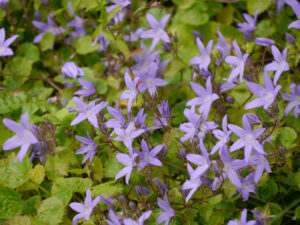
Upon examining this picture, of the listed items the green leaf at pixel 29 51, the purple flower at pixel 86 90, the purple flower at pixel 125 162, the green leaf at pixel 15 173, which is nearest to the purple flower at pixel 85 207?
the purple flower at pixel 125 162

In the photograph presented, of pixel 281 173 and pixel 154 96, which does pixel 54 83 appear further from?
pixel 281 173

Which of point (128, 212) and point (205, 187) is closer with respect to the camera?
point (128, 212)

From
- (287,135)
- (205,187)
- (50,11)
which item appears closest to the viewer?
(205,187)

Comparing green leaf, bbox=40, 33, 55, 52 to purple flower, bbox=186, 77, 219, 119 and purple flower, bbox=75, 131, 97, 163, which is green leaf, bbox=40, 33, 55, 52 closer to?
purple flower, bbox=75, 131, 97, 163

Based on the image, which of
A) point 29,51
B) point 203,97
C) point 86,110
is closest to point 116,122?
point 86,110

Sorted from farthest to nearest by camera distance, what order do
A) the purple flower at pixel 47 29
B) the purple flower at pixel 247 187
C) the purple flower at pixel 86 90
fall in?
the purple flower at pixel 47 29 < the purple flower at pixel 86 90 < the purple flower at pixel 247 187

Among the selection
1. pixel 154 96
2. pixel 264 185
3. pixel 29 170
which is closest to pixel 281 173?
pixel 264 185

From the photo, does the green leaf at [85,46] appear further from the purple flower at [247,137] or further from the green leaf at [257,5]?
the purple flower at [247,137]
